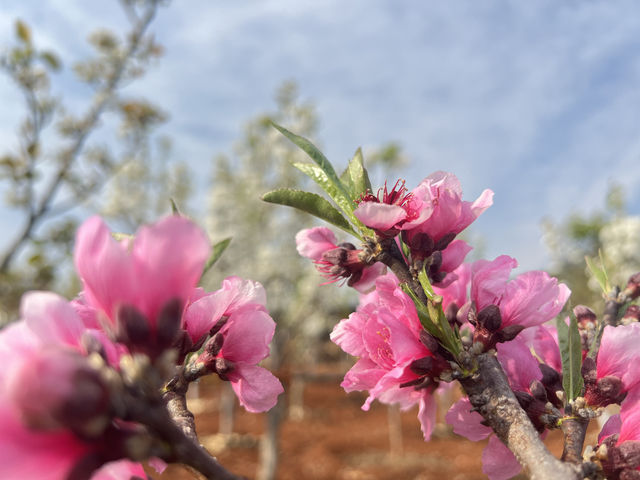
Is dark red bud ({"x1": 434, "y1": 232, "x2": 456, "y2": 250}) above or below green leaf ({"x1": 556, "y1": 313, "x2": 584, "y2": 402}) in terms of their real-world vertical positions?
above

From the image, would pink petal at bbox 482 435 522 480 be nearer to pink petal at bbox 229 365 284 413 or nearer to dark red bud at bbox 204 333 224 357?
pink petal at bbox 229 365 284 413

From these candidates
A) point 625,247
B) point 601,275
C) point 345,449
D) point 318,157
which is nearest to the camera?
point 318,157

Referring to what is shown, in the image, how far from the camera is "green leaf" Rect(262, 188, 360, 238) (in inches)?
34.0

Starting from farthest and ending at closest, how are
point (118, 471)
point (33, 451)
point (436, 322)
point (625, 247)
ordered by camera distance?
point (625, 247), point (436, 322), point (118, 471), point (33, 451)

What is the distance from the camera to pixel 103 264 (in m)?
0.49

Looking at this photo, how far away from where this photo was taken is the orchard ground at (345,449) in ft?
28.3

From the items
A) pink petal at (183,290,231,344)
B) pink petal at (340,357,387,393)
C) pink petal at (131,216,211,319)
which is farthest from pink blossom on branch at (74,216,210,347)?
pink petal at (340,357,387,393)

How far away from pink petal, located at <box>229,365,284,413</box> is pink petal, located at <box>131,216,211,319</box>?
36cm

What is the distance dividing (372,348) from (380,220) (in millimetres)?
229

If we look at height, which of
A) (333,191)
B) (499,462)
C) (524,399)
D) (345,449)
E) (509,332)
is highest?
(333,191)

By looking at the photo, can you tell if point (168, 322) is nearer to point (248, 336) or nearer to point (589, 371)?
point (248, 336)

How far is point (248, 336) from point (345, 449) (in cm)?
1090

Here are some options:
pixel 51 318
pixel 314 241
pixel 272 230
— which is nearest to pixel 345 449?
pixel 272 230

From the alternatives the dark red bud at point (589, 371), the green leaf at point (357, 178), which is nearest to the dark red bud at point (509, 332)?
the dark red bud at point (589, 371)
